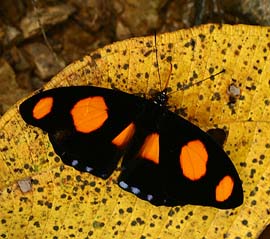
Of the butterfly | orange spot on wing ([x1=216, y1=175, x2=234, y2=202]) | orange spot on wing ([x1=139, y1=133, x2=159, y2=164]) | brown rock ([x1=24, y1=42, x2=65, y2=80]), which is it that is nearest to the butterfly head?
the butterfly

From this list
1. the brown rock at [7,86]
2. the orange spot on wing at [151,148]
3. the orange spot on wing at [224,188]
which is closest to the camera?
the orange spot on wing at [224,188]

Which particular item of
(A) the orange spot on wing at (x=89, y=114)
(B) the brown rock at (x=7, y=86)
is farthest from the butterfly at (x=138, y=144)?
Answer: (B) the brown rock at (x=7, y=86)

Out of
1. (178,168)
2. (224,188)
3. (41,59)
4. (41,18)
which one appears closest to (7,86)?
(41,59)

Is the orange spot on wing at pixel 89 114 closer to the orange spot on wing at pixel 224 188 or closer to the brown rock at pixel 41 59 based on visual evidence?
the orange spot on wing at pixel 224 188

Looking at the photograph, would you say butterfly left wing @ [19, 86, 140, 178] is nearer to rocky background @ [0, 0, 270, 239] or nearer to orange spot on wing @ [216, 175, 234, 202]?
orange spot on wing @ [216, 175, 234, 202]

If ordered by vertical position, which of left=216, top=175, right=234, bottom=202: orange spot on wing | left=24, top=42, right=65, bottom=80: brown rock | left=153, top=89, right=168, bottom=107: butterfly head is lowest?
left=216, top=175, right=234, bottom=202: orange spot on wing

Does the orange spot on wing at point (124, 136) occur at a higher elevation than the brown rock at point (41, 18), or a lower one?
lower

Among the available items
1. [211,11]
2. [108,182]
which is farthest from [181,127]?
[211,11]
